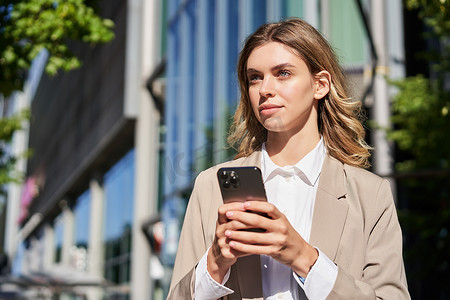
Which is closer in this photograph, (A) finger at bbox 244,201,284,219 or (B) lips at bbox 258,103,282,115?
(A) finger at bbox 244,201,284,219

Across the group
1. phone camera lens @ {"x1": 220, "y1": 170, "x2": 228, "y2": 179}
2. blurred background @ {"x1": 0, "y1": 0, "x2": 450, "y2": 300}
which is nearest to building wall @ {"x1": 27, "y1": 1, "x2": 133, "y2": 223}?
blurred background @ {"x1": 0, "y1": 0, "x2": 450, "y2": 300}

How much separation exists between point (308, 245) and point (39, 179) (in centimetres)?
4358

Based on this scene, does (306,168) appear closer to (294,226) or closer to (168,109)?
(294,226)

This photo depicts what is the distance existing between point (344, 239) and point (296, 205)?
20 centimetres

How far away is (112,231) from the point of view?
85.3 ft

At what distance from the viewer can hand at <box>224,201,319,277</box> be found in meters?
1.66

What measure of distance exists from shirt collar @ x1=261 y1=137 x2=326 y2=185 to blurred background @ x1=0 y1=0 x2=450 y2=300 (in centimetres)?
142

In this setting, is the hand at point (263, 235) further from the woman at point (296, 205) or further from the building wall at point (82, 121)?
the building wall at point (82, 121)

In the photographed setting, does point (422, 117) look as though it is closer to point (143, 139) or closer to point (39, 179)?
point (143, 139)

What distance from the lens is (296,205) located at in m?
2.04

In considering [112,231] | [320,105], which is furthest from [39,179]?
[320,105]

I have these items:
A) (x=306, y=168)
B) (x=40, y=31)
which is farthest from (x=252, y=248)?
(x=40, y=31)

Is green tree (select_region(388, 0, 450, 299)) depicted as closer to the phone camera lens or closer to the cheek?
the cheek

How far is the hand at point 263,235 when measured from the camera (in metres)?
1.66
